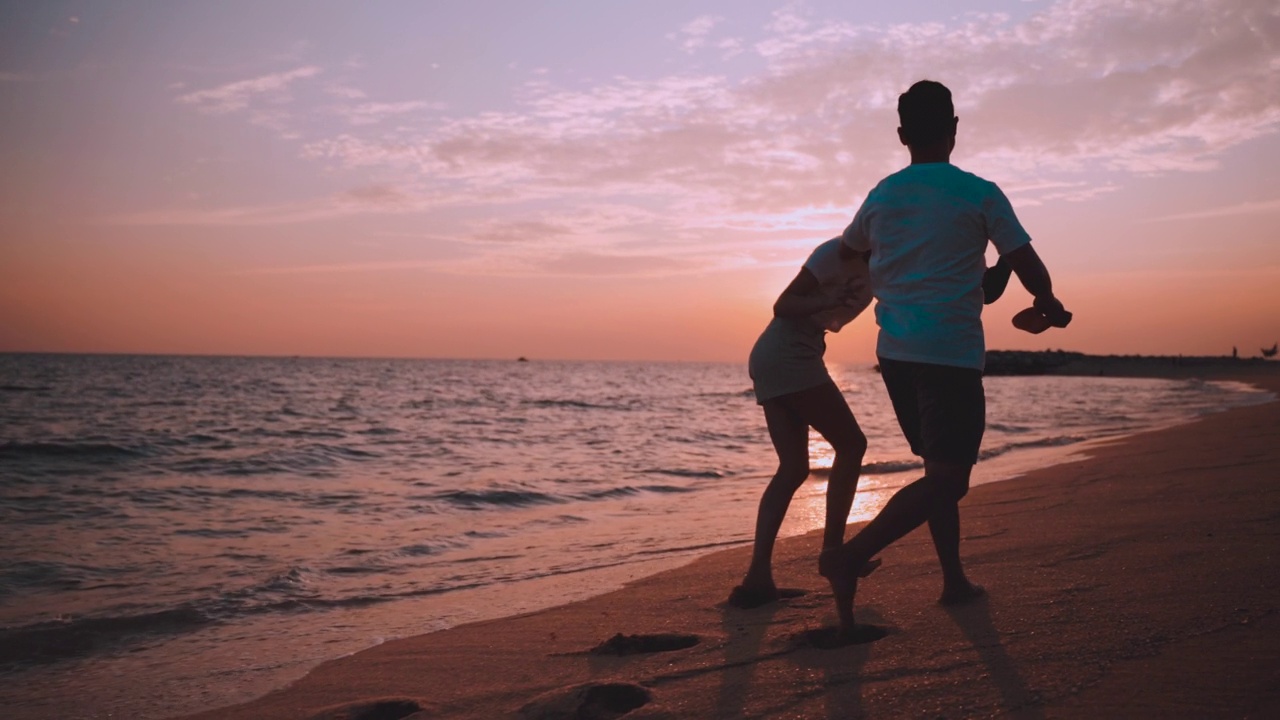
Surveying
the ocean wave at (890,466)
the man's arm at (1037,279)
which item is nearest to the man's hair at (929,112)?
the man's arm at (1037,279)

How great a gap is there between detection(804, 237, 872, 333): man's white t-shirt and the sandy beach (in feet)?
3.78

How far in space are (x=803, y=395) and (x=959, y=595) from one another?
3.27 feet

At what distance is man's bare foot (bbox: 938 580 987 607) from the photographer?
3203mm

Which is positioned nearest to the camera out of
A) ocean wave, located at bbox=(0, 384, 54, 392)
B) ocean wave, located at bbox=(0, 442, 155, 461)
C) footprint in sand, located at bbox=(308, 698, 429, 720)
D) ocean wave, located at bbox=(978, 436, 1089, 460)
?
footprint in sand, located at bbox=(308, 698, 429, 720)

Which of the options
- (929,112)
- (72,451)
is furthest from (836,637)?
(72,451)

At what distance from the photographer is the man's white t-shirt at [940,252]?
8.91 feet

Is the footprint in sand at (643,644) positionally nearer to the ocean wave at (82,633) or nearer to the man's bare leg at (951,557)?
the man's bare leg at (951,557)

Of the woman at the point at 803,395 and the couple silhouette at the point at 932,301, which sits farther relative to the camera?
the woman at the point at 803,395

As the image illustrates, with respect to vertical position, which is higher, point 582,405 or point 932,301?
Result: point 932,301

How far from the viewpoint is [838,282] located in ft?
11.5

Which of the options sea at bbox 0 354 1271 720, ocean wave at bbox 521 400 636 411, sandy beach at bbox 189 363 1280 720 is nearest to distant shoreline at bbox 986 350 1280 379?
ocean wave at bbox 521 400 636 411

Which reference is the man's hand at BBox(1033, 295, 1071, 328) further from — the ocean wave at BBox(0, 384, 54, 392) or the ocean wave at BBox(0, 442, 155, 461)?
the ocean wave at BBox(0, 384, 54, 392)

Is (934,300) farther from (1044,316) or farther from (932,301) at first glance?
(1044,316)

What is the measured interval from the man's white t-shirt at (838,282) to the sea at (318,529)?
6.99 feet
